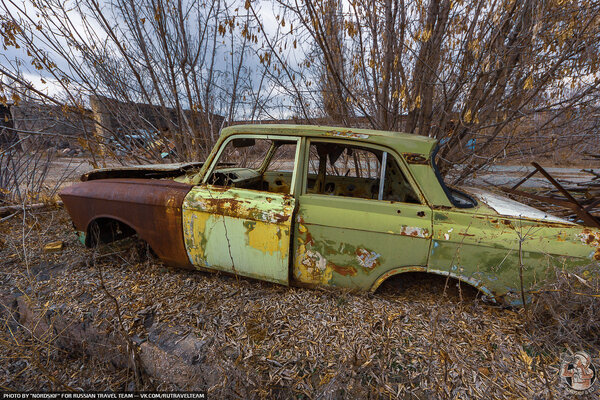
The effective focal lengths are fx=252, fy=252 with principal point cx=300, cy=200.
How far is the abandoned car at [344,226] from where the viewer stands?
188 centimetres

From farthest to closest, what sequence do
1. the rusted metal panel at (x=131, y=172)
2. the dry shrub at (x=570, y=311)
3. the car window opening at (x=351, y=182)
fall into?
1. the rusted metal panel at (x=131, y=172)
2. the car window opening at (x=351, y=182)
3. the dry shrub at (x=570, y=311)

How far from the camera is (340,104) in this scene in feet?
14.4

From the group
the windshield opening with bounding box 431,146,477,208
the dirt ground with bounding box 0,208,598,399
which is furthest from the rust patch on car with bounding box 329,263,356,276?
the windshield opening with bounding box 431,146,477,208

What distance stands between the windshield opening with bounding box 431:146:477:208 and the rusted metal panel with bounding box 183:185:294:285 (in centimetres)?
120

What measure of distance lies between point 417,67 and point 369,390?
4075mm

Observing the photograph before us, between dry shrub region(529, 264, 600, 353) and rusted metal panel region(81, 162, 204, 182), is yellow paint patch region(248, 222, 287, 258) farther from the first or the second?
dry shrub region(529, 264, 600, 353)

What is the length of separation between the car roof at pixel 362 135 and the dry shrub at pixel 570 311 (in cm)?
128

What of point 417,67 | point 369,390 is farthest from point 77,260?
point 417,67

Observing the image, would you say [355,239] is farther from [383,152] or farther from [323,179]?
[323,179]

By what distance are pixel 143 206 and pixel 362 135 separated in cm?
218

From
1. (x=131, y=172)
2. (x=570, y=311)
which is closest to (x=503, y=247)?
(x=570, y=311)

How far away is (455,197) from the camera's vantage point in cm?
245

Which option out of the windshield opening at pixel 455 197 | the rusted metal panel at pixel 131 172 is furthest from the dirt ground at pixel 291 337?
the rusted metal panel at pixel 131 172

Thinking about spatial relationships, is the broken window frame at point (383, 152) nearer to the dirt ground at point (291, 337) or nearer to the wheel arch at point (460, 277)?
the wheel arch at point (460, 277)
